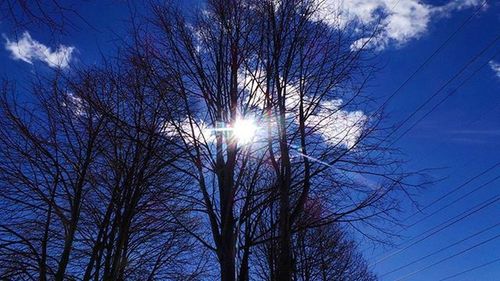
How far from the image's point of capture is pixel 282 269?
5758 mm

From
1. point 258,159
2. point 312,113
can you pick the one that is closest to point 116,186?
point 258,159

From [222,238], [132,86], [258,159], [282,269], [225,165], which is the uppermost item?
[132,86]

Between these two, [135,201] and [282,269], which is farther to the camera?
[135,201]

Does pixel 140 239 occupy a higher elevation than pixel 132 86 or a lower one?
lower

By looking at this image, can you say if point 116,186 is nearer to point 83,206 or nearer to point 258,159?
point 83,206

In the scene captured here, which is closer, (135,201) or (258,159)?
(258,159)

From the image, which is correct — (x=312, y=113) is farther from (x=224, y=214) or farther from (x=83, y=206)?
(x=83, y=206)

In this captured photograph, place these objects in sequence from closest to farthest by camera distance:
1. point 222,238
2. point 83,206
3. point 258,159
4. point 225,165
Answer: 1. point 222,238
2. point 225,165
3. point 258,159
4. point 83,206

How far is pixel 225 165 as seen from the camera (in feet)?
22.5

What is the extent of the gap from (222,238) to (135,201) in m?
3.33

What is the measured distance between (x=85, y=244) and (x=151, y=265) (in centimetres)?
201

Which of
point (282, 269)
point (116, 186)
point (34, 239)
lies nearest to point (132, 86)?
point (116, 186)

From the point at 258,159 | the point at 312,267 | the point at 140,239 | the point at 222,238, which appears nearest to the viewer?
the point at 222,238

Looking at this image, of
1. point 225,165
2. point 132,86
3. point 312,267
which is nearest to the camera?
point 225,165
